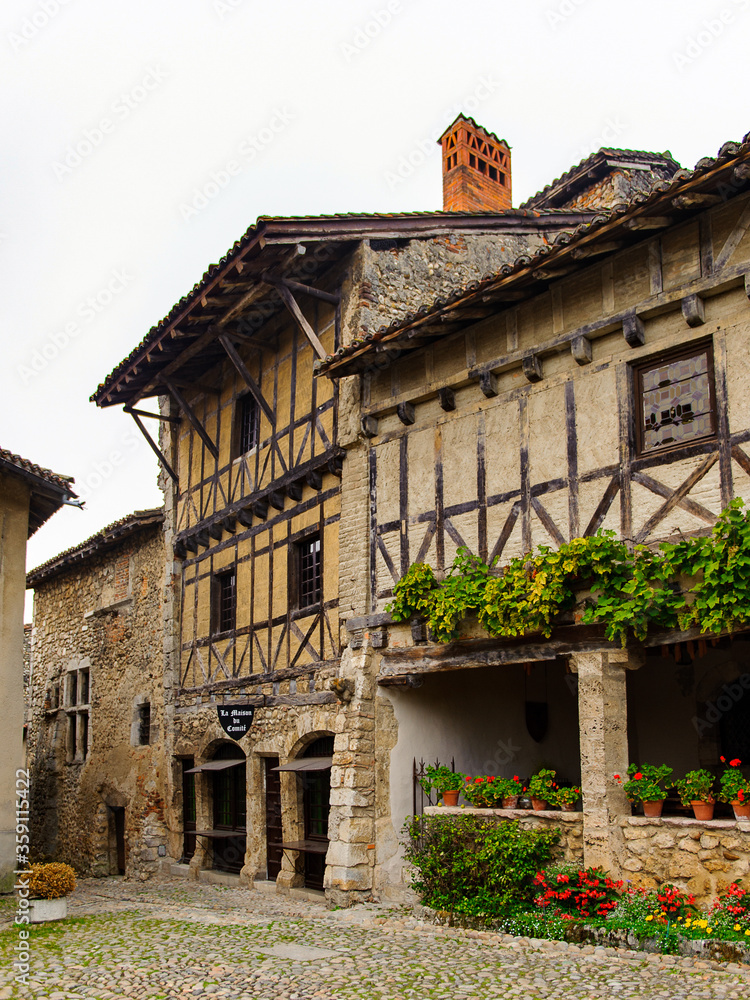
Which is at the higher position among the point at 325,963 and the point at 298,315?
the point at 298,315

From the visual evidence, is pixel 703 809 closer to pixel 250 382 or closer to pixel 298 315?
pixel 298 315

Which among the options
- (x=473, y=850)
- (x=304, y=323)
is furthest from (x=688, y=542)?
(x=304, y=323)

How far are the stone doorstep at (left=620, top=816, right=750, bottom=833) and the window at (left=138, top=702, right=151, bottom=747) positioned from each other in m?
11.1

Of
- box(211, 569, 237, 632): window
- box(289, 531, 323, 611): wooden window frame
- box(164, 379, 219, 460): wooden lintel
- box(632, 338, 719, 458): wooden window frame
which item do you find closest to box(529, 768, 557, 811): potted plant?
box(632, 338, 719, 458): wooden window frame

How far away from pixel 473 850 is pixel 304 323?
6.49m

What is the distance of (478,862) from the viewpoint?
858 cm

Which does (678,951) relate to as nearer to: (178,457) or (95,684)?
(178,457)

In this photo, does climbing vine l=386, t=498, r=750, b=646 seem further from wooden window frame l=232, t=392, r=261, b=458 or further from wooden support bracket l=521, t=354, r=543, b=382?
wooden window frame l=232, t=392, r=261, b=458

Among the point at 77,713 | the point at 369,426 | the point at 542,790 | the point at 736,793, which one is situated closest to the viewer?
the point at 736,793

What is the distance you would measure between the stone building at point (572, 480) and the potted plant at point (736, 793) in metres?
0.15

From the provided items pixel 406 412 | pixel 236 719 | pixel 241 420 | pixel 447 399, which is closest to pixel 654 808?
pixel 447 399

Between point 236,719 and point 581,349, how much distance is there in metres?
7.51

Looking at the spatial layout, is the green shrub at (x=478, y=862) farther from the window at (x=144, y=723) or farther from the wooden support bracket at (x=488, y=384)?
the window at (x=144, y=723)

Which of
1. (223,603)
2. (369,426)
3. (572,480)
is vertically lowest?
(223,603)
